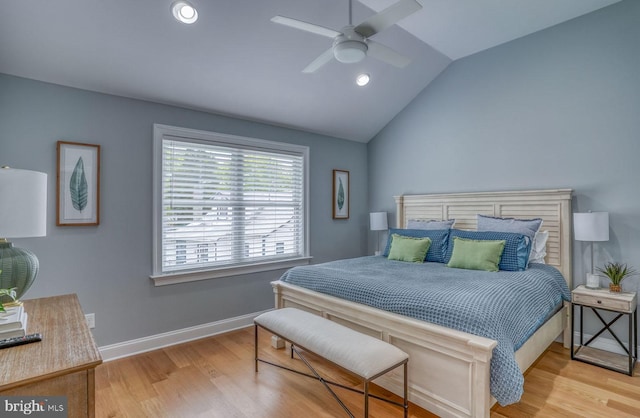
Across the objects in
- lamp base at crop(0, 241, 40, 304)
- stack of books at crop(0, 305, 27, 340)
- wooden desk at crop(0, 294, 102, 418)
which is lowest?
wooden desk at crop(0, 294, 102, 418)

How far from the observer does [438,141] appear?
14.2 ft

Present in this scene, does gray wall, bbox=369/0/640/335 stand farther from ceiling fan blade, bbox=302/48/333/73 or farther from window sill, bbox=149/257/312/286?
ceiling fan blade, bbox=302/48/333/73

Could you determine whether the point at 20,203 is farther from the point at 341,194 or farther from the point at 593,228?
the point at 593,228

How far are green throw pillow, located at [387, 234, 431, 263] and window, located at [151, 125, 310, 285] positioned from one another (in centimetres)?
125

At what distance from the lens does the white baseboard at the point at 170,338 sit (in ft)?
9.61

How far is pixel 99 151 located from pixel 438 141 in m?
3.80

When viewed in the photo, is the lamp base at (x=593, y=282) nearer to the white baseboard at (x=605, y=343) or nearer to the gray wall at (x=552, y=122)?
the gray wall at (x=552, y=122)

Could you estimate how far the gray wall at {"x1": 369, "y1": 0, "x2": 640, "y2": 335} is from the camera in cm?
293

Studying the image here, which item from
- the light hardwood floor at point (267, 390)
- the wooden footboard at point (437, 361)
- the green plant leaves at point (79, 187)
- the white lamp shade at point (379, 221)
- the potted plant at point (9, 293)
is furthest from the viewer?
the white lamp shade at point (379, 221)

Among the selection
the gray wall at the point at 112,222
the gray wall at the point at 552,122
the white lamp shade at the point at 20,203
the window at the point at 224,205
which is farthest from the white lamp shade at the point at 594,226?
the white lamp shade at the point at 20,203

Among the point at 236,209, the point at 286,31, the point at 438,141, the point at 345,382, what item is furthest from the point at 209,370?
the point at 438,141

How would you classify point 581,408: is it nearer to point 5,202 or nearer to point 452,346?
point 452,346

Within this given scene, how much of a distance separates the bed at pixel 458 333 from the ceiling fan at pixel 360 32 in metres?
1.81

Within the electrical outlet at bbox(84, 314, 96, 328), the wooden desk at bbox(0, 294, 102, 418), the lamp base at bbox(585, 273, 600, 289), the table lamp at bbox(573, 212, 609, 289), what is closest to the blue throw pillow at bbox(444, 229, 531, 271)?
the table lamp at bbox(573, 212, 609, 289)
